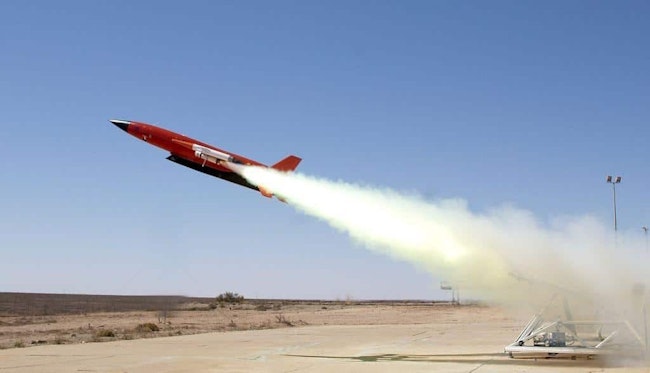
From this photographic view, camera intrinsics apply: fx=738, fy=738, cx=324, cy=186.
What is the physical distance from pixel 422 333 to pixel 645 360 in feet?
58.9

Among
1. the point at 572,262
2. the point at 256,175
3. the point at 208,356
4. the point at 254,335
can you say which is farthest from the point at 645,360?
the point at 254,335

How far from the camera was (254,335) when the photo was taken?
37.0 metres

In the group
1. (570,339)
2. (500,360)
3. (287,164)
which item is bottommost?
(500,360)

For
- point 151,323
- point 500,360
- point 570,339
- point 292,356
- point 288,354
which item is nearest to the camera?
point 500,360

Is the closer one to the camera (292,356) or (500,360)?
(500,360)

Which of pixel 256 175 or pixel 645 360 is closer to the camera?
pixel 645 360

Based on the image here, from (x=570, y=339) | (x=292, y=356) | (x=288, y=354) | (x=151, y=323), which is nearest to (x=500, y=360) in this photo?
(x=570, y=339)

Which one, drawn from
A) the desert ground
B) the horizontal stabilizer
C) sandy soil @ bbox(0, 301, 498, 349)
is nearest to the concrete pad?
the desert ground

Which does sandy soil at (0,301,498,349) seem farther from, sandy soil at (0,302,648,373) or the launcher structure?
the launcher structure

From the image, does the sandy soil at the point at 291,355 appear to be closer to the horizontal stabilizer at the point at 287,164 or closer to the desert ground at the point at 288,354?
the desert ground at the point at 288,354

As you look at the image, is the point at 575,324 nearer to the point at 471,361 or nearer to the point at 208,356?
the point at 471,361

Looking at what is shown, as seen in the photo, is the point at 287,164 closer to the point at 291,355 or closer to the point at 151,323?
the point at 291,355

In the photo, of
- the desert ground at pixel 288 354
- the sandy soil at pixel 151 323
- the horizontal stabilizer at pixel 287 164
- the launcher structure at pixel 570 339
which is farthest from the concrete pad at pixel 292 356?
the horizontal stabilizer at pixel 287 164

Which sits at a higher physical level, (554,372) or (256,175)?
(256,175)
